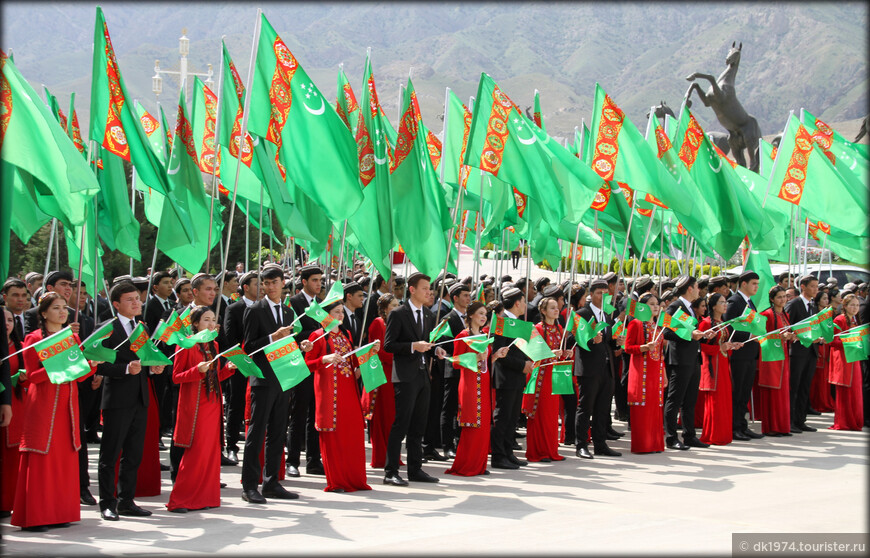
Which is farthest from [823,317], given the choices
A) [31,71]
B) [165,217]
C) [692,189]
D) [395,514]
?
[31,71]

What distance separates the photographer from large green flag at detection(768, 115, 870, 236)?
1220 cm

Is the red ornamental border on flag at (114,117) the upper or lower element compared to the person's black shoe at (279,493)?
upper

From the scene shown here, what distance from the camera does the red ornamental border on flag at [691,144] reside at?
41.5 feet

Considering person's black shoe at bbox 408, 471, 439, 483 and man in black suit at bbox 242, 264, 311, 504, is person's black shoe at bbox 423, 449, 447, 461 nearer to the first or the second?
person's black shoe at bbox 408, 471, 439, 483

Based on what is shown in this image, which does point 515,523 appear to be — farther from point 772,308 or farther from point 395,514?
point 772,308

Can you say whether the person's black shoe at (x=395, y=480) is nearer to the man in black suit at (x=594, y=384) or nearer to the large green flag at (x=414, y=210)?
the large green flag at (x=414, y=210)

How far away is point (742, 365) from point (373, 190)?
538cm

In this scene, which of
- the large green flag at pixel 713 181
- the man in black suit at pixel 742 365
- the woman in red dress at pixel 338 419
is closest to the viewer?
the woman in red dress at pixel 338 419

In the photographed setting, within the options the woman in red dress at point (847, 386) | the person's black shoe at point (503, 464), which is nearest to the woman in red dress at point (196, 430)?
the person's black shoe at point (503, 464)

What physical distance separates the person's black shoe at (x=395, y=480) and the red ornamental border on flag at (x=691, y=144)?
6218 millimetres

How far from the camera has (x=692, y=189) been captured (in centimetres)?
1218

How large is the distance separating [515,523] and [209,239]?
4.21 meters

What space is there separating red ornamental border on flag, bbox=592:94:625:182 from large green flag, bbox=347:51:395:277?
106 inches

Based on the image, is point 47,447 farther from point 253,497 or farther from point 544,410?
point 544,410
